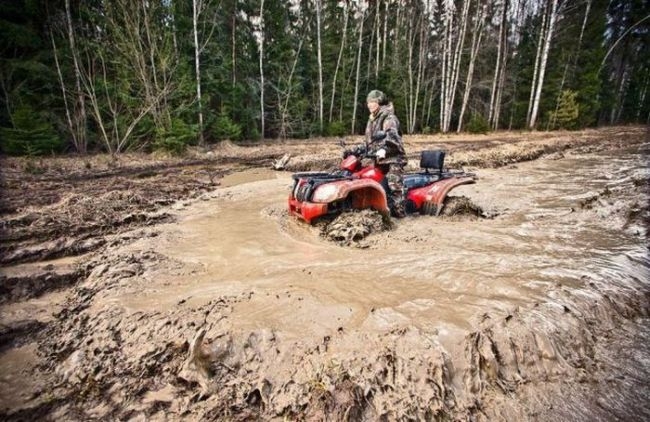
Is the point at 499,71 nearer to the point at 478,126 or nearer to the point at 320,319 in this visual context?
the point at 478,126

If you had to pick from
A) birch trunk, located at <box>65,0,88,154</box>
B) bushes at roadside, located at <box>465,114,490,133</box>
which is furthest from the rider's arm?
bushes at roadside, located at <box>465,114,490,133</box>

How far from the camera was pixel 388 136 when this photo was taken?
4.70 meters

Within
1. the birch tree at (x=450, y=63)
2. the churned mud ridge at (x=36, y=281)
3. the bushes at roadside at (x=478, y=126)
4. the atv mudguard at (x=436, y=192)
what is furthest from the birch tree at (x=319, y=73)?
the churned mud ridge at (x=36, y=281)

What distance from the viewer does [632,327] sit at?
269cm

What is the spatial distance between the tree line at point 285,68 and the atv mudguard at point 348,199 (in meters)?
10.1

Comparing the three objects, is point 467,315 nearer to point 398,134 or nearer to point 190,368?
point 190,368

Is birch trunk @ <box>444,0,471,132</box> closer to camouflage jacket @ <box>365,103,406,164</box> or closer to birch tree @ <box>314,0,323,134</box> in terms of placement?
birch tree @ <box>314,0,323,134</box>

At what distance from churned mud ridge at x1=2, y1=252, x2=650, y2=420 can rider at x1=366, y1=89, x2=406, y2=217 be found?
2.74m

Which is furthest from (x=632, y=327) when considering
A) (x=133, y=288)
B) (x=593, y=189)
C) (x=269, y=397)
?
(x=593, y=189)

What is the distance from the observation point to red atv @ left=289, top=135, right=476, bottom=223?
14.0 feet

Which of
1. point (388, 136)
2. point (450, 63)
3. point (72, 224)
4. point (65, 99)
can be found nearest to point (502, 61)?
point (450, 63)

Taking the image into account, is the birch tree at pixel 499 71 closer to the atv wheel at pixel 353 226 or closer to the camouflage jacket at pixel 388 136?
the camouflage jacket at pixel 388 136

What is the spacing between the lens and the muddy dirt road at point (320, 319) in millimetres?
1912

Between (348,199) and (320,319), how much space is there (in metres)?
2.43
